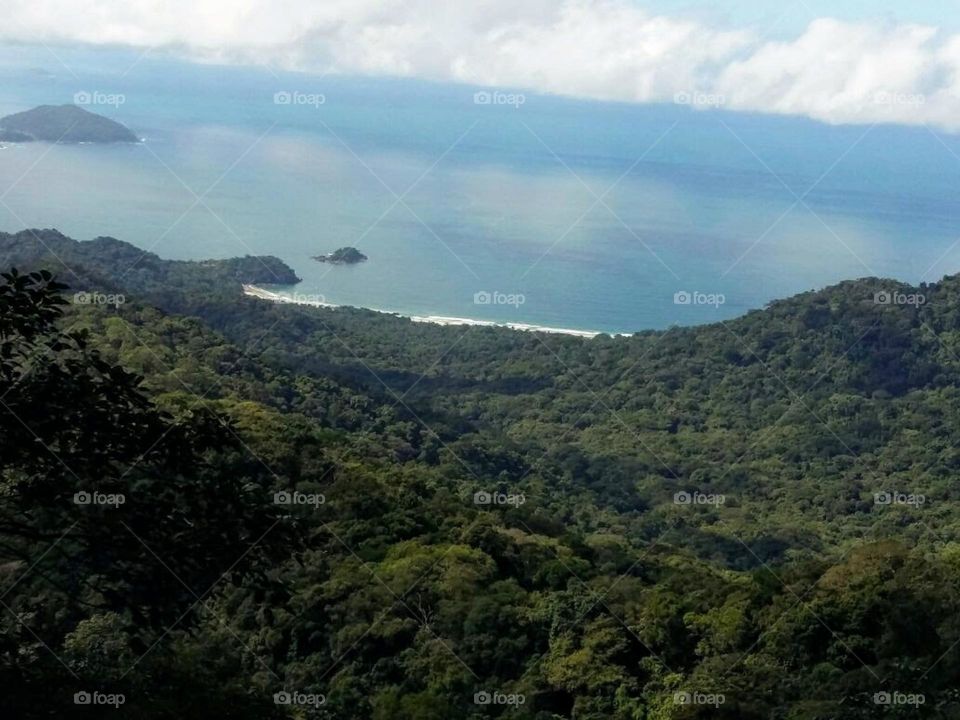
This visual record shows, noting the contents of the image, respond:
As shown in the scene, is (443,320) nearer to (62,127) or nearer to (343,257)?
(343,257)

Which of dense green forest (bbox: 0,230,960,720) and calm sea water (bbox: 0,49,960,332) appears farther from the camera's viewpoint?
calm sea water (bbox: 0,49,960,332)

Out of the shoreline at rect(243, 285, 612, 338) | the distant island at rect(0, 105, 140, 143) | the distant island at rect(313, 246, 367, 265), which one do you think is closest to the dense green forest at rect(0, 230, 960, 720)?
the shoreline at rect(243, 285, 612, 338)

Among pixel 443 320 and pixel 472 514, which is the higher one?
pixel 443 320

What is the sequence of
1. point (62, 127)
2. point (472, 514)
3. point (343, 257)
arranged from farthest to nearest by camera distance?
point (343, 257) < point (62, 127) < point (472, 514)

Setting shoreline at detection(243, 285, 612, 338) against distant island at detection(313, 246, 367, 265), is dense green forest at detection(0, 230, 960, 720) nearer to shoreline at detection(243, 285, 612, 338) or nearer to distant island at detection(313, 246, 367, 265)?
shoreline at detection(243, 285, 612, 338)

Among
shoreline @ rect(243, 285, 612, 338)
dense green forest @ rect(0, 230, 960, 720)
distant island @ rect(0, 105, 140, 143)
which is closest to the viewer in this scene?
dense green forest @ rect(0, 230, 960, 720)

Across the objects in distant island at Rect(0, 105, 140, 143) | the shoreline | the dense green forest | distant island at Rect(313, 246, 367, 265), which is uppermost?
distant island at Rect(0, 105, 140, 143)

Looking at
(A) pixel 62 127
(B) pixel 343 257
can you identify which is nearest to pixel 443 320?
(B) pixel 343 257
